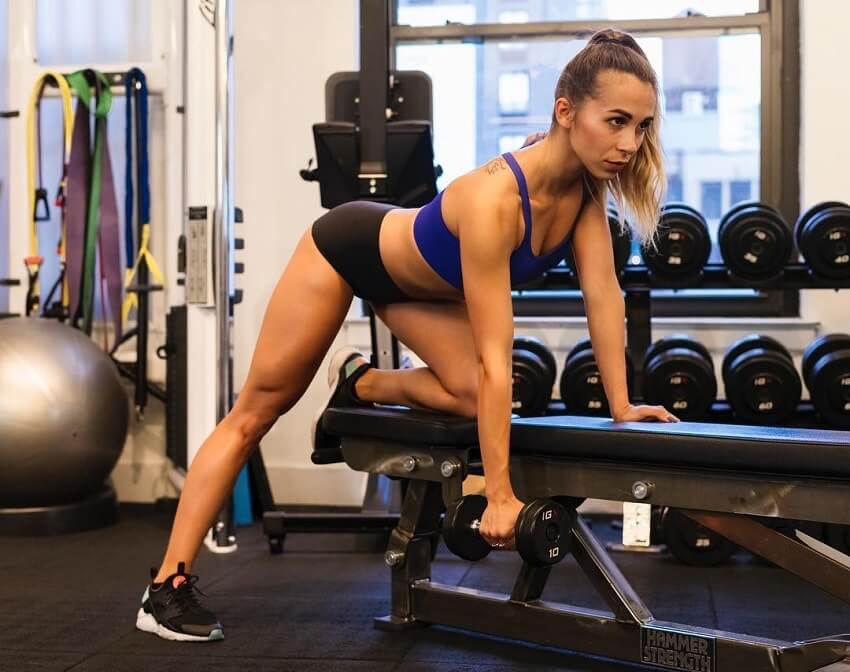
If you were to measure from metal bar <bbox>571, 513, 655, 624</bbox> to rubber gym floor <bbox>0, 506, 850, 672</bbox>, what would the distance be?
0.55ft

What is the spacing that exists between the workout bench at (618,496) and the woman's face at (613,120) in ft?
1.63

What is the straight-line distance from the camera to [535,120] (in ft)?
14.8

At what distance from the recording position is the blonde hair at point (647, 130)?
194 centimetres

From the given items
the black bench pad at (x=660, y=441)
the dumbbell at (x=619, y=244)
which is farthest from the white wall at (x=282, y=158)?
the black bench pad at (x=660, y=441)

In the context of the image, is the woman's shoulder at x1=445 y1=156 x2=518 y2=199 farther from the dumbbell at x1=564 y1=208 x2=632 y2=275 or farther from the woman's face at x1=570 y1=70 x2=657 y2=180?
the dumbbell at x1=564 y1=208 x2=632 y2=275

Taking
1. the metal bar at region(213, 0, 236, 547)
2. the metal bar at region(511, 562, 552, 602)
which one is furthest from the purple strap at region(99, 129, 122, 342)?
the metal bar at region(511, 562, 552, 602)

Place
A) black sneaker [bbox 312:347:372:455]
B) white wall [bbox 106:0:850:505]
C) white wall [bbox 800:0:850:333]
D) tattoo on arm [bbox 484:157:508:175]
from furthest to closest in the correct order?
1. white wall [bbox 106:0:850:505]
2. white wall [bbox 800:0:850:333]
3. black sneaker [bbox 312:347:372:455]
4. tattoo on arm [bbox 484:157:508:175]

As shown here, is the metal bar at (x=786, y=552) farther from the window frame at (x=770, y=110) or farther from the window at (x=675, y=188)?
the window at (x=675, y=188)

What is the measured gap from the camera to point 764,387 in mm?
3404

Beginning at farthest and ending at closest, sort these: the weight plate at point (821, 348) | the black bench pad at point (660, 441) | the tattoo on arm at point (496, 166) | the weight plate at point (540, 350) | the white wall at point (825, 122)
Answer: the white wall at point (825, 122)
the weight plate at point (540, 350)
the weight plate at point (821, 348)
the tattoo on arm at point (496, 166)
the black bench pad at point (660, 441)

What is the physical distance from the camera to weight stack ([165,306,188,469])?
4211 millimetres

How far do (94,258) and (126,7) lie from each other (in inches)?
42.2

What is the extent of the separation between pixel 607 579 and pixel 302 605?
3.16 feet

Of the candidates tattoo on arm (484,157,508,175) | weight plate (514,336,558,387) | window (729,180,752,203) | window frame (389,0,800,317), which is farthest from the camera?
window (729,180,752,203)
